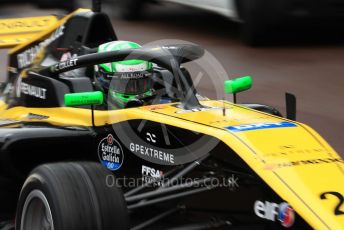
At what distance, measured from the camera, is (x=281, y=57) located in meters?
10.4

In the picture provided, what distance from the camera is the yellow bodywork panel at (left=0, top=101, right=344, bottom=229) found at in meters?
3.85

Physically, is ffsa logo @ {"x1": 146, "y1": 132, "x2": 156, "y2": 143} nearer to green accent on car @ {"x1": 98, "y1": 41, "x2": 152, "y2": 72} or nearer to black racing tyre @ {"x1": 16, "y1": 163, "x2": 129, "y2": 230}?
black racing tyre @ {"x1": 16, "y1": 163, "x2": 129, "y2": 230}

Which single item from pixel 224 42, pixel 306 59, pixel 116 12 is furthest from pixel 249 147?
pixel 116 12

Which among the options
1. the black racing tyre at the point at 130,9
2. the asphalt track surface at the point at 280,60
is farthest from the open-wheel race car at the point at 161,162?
the black racing tyre at the point at 130,9

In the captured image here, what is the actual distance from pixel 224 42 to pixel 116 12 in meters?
2.94

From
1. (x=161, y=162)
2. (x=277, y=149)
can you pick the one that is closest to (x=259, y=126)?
(x=277, y=149)

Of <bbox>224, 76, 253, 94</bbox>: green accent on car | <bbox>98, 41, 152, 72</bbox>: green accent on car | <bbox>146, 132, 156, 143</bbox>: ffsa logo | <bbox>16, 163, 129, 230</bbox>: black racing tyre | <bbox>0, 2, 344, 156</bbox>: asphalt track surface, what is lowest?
<bbox>0, 2, 344, 156</bbox>: asphalt track surface

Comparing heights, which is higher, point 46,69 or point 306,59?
point 46,69

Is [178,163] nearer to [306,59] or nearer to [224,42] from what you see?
[306,59]

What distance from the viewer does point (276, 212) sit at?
390 cm

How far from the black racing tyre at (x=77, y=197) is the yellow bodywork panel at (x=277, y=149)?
527 millimetres

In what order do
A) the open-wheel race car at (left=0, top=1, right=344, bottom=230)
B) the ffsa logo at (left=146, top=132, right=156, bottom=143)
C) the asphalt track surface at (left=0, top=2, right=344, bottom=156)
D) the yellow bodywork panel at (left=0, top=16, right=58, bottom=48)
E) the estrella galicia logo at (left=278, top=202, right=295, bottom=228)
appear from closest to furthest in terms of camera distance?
the estrella galicia logo at (left=278, top=202, right=295, bottom=228)
the open-wheel race car at (left=0, top=1, right=344, bottom=230)
the ffsa logo at (left=146, top=132, right=156, bottom=143)
the yellow bodywork panel at (left=0, top=16, right=58, bottom=48)
the asphalt track surface at (left=0, top=2, right=344, bottom=156)

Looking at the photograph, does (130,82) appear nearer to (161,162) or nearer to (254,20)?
(161,162)

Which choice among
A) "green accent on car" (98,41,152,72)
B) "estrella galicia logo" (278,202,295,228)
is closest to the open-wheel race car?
"estrella galicia logo" (278,202,295,228)
